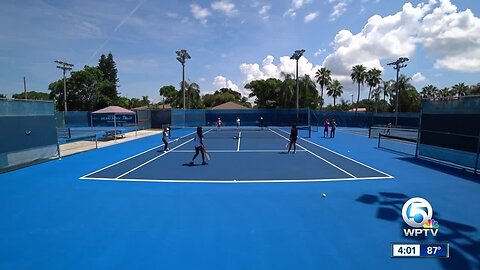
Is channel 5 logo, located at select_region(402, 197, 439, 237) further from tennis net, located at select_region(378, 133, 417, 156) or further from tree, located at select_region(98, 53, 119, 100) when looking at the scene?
tree, located at select_region(98, 53, 119, 100)

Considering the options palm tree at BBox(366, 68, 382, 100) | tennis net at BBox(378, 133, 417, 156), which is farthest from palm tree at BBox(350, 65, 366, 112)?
tennis net at BBox(378, 133, 417, 156)

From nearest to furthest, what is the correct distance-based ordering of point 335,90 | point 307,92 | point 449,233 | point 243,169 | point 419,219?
point 449,233 → point 419,219 → point 243,169 → point 307,92 → point 335,90

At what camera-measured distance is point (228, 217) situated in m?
6.79

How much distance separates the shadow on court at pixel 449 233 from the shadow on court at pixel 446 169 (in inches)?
184

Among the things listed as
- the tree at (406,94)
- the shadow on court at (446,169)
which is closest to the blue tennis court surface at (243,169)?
the shadow on court at (446,169)

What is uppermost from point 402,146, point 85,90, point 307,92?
point 85,90

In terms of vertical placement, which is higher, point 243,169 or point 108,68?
point 108,68

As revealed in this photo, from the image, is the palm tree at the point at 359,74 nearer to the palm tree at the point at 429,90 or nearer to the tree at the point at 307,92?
the tree at the point at 307,92

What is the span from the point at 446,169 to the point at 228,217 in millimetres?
11146

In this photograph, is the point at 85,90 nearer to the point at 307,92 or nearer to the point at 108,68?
the point at 108,68

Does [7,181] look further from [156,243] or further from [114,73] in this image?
[114,73]

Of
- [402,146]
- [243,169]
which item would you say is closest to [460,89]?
[402,146]

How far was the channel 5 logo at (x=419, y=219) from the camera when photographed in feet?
19.5

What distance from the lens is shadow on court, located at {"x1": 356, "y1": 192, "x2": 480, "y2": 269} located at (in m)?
4.79
